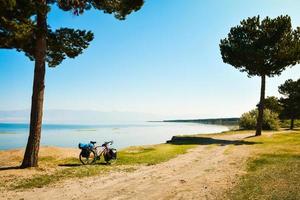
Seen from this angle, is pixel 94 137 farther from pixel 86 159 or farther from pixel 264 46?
pixel 86 159

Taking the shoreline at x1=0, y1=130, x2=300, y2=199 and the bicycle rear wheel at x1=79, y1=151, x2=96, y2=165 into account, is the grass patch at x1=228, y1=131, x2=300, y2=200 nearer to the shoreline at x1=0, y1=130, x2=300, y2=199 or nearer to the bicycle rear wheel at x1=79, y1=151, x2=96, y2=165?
the shoreline at x1=0, y1=130, x2=300, y2=199

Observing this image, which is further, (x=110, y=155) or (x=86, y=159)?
(x=110, y=155)

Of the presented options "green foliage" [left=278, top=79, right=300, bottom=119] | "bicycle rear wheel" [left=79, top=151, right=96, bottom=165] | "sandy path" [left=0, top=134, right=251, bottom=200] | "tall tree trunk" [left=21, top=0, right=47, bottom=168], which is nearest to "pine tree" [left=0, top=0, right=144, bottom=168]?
"tall tree trunk" [left=21, top=0, right=47, bottom=168]

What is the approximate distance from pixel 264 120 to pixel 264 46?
1926 centimetres

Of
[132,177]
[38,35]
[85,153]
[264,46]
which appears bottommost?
[132,177]

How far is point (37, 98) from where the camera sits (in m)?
18.5

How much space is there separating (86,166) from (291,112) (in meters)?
63.1

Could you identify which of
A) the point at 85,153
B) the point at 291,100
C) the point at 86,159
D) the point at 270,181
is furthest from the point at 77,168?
the point at 291,100

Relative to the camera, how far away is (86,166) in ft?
63.1

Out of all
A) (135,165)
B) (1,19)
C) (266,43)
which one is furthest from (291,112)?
(1,19)

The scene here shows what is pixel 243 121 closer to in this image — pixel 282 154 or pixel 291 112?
pixel 291 112

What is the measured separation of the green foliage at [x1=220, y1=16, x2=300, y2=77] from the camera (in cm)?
4147

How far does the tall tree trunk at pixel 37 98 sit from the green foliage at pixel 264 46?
29654 millimetres

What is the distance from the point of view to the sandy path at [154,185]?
11688mm
